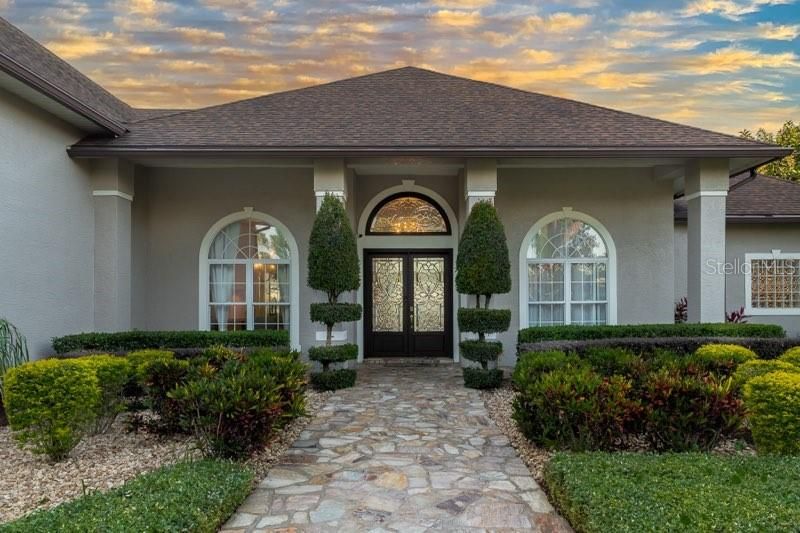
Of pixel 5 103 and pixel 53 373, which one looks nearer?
pixel 53 373

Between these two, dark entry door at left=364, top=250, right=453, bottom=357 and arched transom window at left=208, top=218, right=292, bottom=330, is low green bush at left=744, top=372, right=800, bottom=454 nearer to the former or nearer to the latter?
dark entry door at left=364, top=250, right=453, bottom=357

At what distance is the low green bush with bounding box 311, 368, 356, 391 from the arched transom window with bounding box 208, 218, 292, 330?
246 centimetres

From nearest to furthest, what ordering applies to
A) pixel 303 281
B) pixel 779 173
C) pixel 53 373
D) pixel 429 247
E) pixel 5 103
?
pixel 53 373, pixel 5 103, pixel 303 281, pixel 429 247, pixel 779 173

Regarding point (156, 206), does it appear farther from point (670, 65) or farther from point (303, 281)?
point (670, 65)

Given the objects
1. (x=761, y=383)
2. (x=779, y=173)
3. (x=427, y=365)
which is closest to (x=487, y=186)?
(x=427, y=365)

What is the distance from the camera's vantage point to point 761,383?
461 cm

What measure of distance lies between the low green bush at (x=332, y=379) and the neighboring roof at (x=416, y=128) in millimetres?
3631

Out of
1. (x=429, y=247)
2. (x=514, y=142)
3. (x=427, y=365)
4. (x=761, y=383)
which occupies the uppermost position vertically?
(x=514, y=142)

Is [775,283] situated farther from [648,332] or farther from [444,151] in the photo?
[444,151]

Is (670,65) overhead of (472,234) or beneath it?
overhead

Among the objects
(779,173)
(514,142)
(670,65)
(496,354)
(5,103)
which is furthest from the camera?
(779,173)

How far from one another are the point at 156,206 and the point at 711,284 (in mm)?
10459

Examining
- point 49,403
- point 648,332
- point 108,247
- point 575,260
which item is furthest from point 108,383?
point 575,260

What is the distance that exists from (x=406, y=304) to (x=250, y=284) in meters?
3.26
